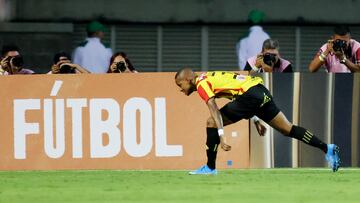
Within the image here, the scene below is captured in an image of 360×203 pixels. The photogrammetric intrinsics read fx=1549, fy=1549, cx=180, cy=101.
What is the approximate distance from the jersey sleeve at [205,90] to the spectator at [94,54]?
5.31 meters

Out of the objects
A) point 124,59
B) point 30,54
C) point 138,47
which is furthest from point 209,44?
point 124,59

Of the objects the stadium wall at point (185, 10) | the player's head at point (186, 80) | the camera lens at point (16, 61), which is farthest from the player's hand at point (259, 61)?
the stadium wall at point (185, 10)

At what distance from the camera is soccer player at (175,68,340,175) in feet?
57.9

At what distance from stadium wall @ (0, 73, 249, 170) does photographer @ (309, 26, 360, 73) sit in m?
1.40

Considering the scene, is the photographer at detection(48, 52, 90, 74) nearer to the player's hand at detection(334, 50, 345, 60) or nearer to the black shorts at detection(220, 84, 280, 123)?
the black shorts at detection(220, 84, 280, 123)

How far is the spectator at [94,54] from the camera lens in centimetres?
2278

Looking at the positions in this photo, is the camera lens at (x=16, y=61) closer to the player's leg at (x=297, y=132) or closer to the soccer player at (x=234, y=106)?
the soccer player at (x=234, y=106)

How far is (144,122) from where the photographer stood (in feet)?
64.7

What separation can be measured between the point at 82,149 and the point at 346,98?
11.2ft

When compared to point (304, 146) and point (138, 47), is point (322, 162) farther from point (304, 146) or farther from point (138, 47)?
point (138, 47)

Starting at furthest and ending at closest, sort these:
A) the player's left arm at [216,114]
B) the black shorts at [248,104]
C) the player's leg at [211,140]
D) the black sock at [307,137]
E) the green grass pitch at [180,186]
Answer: the black sock at [307,137] → the black shorts at [248,104] → the player's leg at [211,140] → the player's left arm at [216,114] → the green grass pitch at [180,186]

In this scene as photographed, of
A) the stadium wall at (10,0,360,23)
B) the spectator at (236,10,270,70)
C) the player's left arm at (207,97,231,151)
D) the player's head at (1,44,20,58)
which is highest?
the stadium wall at (10,0,360,23)

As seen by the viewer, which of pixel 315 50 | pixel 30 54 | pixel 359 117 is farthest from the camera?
pixel 315 50

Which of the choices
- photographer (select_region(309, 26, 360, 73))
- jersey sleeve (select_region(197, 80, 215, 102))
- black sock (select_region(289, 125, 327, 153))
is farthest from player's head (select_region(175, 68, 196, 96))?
photographer (select_region(309, 26, 360, 73))
